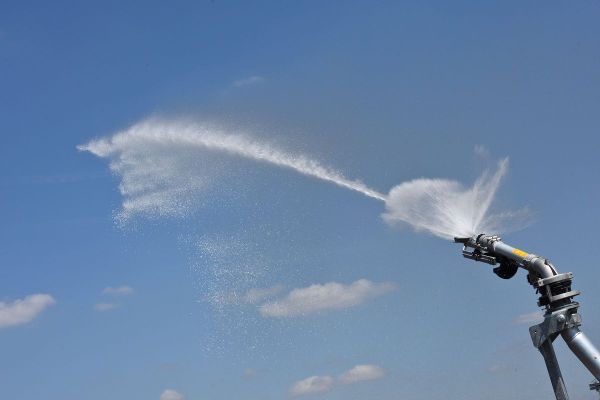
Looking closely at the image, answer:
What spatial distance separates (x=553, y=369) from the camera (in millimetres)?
32188

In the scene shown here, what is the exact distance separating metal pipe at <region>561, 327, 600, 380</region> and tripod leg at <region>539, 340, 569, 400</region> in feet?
2.78

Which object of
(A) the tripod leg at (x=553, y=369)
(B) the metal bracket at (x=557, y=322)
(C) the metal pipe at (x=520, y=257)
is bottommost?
(A) the tripod leg at (x=553, y=369)

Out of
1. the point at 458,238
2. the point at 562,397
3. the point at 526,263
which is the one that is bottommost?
the point at 562,397

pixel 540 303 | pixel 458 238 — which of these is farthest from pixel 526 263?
pixel 458 238

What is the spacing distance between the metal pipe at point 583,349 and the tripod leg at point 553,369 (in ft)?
2.78

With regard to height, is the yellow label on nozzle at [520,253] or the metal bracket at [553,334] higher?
the yellow label on nozzle at [520,253]

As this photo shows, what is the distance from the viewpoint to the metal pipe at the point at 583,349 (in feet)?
101

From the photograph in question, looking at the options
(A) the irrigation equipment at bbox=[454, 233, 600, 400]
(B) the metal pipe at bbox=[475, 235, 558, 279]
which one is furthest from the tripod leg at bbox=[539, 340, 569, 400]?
(B) the metal pipe at bbox=[475, 235, 558, 279]

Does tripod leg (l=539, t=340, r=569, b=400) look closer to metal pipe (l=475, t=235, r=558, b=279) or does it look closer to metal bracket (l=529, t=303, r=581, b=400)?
metal bracket (l=529, t=303, r=581, b=400)

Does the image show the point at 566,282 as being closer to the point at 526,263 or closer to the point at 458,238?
the point at 526,263

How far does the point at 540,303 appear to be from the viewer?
107ft

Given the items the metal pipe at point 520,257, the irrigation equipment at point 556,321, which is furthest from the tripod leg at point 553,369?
the metal pipe at point 520,257

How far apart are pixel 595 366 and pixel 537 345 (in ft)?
8.48

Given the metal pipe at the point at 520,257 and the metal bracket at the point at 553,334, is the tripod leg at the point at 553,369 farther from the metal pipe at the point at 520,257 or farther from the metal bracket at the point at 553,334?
the metal pipe at the point at 520,257
